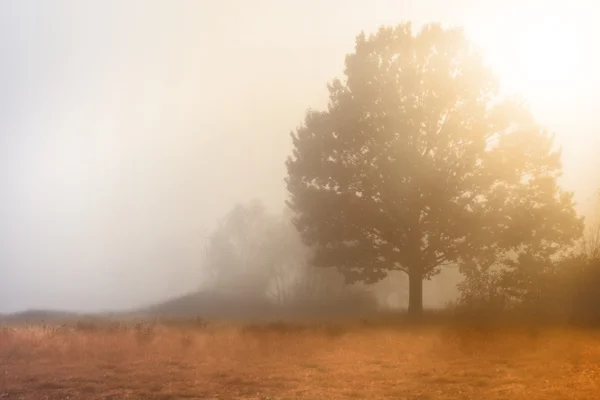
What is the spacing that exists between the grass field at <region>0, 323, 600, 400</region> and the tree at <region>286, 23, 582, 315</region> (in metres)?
6.14

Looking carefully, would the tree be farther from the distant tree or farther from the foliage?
the distant tree

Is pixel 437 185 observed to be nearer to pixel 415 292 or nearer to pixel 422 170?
pixel 422 170

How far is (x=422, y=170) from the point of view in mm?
26453

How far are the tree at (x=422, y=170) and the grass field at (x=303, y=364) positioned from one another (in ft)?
A: 20.2

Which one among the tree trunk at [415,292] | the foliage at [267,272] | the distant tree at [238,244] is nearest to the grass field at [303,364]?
the tree trunk at [415,292]

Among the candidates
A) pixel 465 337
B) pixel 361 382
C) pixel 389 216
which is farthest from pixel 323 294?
pixel 361 382

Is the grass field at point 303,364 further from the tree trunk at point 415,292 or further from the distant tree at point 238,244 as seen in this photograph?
the distant tree at point 238,244

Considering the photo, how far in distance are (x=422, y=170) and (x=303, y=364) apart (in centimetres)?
1402

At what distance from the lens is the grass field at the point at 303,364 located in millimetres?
11844

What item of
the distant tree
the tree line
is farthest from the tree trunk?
the distant tree

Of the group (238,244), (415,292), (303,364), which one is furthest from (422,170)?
(238,244)

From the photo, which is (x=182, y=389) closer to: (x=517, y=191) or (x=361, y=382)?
(x=361, y=382)

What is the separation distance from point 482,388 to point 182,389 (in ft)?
21.7

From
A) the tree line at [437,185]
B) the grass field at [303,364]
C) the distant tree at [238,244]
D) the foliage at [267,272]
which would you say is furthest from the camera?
the distant tree at [238,244]
